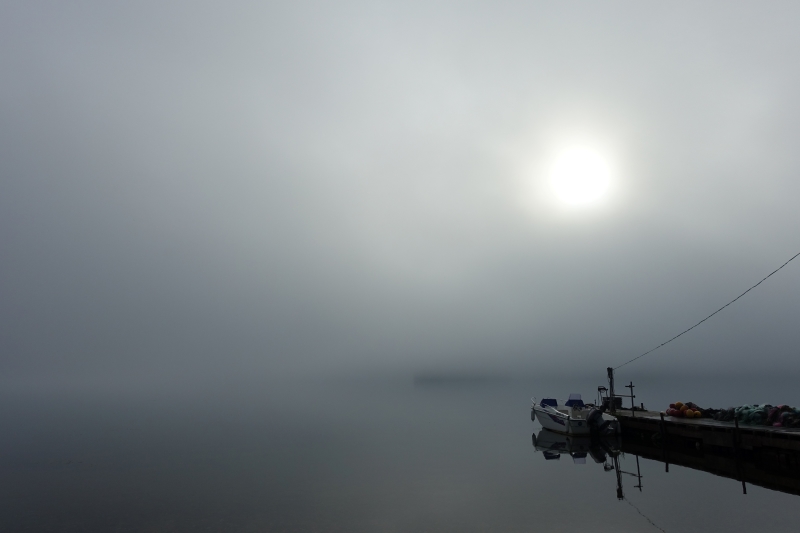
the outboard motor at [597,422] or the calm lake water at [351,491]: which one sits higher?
the outboard motor at [597,422]

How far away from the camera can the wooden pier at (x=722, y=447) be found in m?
26.2

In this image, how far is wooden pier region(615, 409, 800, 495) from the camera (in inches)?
1030

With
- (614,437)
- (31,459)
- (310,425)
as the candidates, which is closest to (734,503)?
(614,437)

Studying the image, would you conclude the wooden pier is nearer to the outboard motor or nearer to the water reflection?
the water reflection

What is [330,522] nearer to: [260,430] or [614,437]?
[614,437]

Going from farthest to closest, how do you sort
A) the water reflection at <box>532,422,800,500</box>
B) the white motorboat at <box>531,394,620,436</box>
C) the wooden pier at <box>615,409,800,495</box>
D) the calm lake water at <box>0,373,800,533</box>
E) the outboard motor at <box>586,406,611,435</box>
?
the white motorboat at <box>531,394,620,436</box>
the outboard motor at <box>586,406,611,435</box>
the water reflection at <box>532,422,800,500</box>
the wooden pier at <box>615,409,800,495</box>
the calm lake water at <box>0,373,800,533</box>

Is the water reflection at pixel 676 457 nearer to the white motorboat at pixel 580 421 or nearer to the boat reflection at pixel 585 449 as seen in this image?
the boat reflection at pixel 585 449

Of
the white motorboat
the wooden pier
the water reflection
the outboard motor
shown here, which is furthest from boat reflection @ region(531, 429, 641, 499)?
the wooden pier

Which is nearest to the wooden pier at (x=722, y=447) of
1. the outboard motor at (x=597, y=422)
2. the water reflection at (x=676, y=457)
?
the water reflection at (x=676, y=457)

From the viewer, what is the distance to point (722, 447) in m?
33.3

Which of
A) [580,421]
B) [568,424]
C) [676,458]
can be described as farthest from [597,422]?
[676,458]

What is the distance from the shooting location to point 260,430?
64812mm

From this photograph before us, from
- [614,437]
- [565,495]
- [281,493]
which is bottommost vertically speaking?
[281,493]

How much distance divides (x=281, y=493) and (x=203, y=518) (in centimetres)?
566
